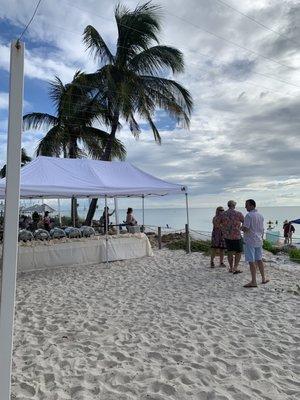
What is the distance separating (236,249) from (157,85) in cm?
995

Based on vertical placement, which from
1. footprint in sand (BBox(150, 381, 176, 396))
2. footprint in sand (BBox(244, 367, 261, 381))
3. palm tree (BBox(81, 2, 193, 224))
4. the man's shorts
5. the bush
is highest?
palm tree (BBox(81, 2, 193, 224))

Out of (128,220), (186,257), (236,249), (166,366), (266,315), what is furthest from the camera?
(128,220)

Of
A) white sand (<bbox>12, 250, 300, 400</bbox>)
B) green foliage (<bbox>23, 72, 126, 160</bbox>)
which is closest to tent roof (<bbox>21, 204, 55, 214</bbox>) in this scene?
green foliage (<bbox>23, 72, 126, 160</bbox>)

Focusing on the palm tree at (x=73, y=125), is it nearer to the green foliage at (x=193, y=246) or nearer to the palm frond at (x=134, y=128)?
the palm frond at (x=134, y=128)

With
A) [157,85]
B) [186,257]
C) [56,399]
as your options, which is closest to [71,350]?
[56,399]

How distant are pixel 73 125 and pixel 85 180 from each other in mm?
8793

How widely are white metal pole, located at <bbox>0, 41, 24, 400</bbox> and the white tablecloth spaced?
279 inches

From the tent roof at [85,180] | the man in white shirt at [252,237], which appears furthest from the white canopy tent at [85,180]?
the man in white shirt at [252,237]

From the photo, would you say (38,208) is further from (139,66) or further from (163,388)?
(163,388)

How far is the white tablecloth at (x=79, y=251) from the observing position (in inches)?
364

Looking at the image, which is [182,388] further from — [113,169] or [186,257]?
[113,169]

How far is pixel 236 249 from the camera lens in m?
8.34

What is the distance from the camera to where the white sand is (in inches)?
129

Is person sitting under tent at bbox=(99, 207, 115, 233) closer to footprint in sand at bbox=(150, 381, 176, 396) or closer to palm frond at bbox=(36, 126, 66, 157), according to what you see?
palm frond at bbox=(36, 126, 66, 157)
